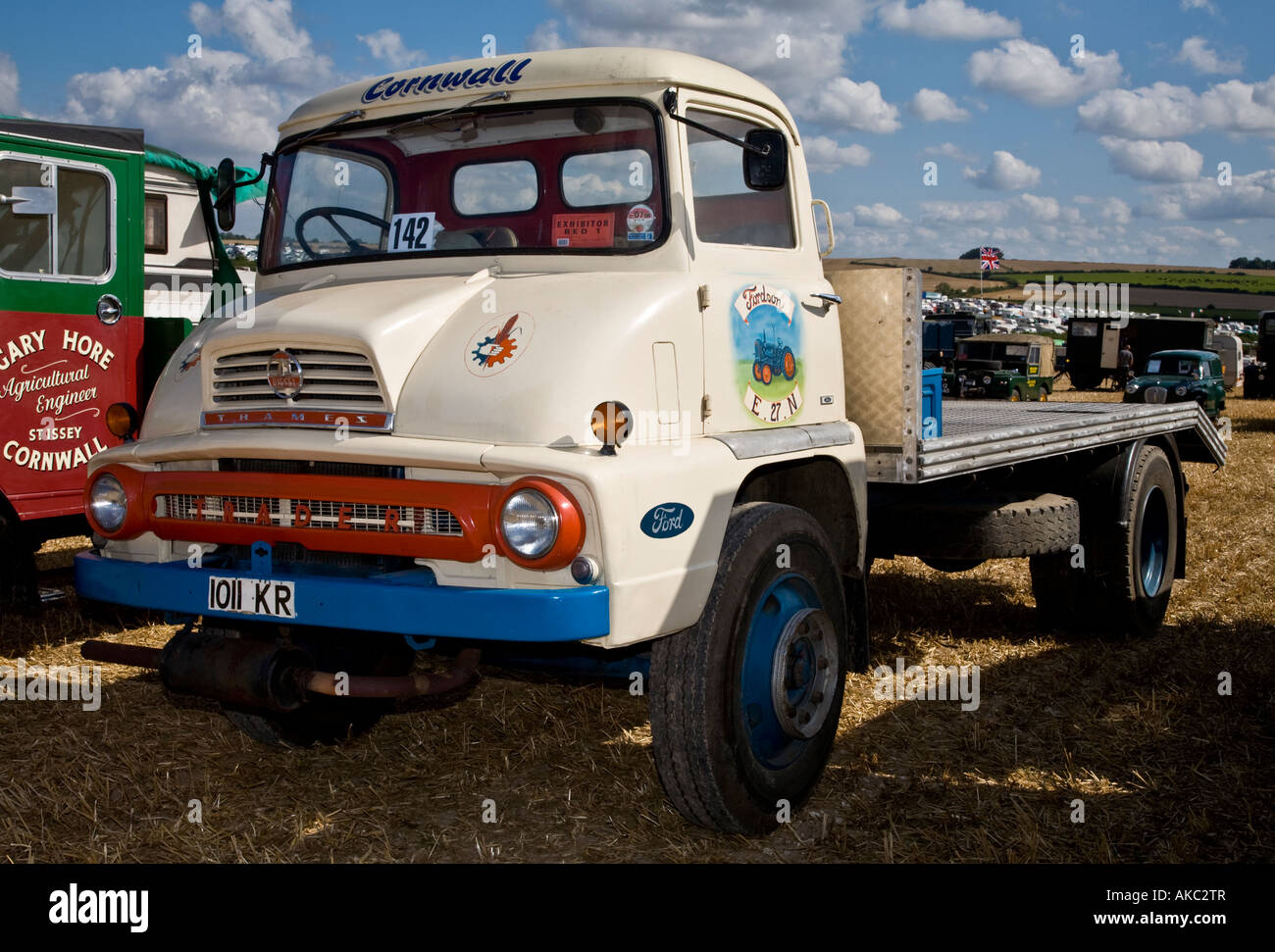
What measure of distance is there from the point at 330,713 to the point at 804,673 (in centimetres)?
199

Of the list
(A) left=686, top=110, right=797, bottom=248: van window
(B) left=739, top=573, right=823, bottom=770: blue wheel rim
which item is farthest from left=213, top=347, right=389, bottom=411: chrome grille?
(B) left=739, top=573, right=823, bottom=770: blue wheel rim

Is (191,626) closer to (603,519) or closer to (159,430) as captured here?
(159,430)

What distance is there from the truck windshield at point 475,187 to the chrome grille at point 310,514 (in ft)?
3.65

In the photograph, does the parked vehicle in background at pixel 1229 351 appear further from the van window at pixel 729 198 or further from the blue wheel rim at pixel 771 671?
the blue wheel rim at pixel 771 671

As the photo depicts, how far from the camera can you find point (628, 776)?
15.0 ft

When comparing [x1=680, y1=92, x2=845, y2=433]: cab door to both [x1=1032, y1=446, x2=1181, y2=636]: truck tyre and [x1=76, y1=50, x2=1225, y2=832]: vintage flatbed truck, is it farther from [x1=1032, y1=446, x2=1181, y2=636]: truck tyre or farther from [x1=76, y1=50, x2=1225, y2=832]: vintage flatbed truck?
[x1=1032, y1=446, x2=1181, y2=636]: truck tyre

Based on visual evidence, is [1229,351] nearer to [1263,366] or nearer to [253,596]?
[1263,366]

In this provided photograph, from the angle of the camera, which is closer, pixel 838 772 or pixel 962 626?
pixel 838 772

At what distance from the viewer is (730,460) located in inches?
149

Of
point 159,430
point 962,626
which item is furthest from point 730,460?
point 962,626

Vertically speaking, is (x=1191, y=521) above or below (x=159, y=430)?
below

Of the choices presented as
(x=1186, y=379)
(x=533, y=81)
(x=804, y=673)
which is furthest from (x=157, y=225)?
(x=1186, y=379)

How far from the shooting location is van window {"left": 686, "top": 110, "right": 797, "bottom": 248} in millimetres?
4133
